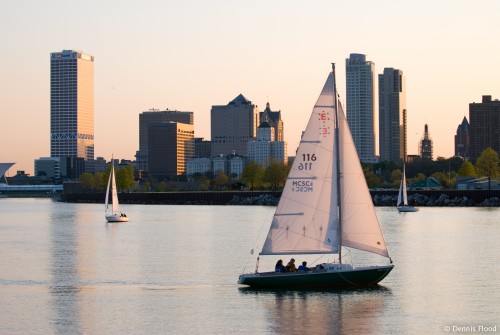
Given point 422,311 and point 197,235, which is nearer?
point 422,311

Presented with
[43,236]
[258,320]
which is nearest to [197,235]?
[43,236]

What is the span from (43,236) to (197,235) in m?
16.4

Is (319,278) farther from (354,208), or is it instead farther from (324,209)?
(354,208)

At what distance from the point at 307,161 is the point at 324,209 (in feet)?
8.58

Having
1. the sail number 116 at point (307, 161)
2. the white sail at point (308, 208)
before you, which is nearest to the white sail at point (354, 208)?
the white sail at point (308, 208)

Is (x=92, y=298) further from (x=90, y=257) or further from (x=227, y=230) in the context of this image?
(x=227, y=230)

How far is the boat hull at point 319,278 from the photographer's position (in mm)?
54938

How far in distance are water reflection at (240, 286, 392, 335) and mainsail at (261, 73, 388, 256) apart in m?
2.34

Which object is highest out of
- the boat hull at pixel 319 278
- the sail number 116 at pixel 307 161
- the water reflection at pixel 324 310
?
the sail number 116 at pixel 307 161

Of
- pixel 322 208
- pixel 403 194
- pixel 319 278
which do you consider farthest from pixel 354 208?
pixel 403 194

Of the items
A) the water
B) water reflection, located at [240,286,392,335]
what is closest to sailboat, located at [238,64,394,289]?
water reflection, located at [240,286,392,335]

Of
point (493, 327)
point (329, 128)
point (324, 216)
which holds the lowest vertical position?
point (493, 327)

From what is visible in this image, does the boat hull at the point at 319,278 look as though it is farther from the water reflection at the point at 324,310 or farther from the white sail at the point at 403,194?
the white sail at the point at 403,194

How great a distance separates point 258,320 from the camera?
4844 centimetres
